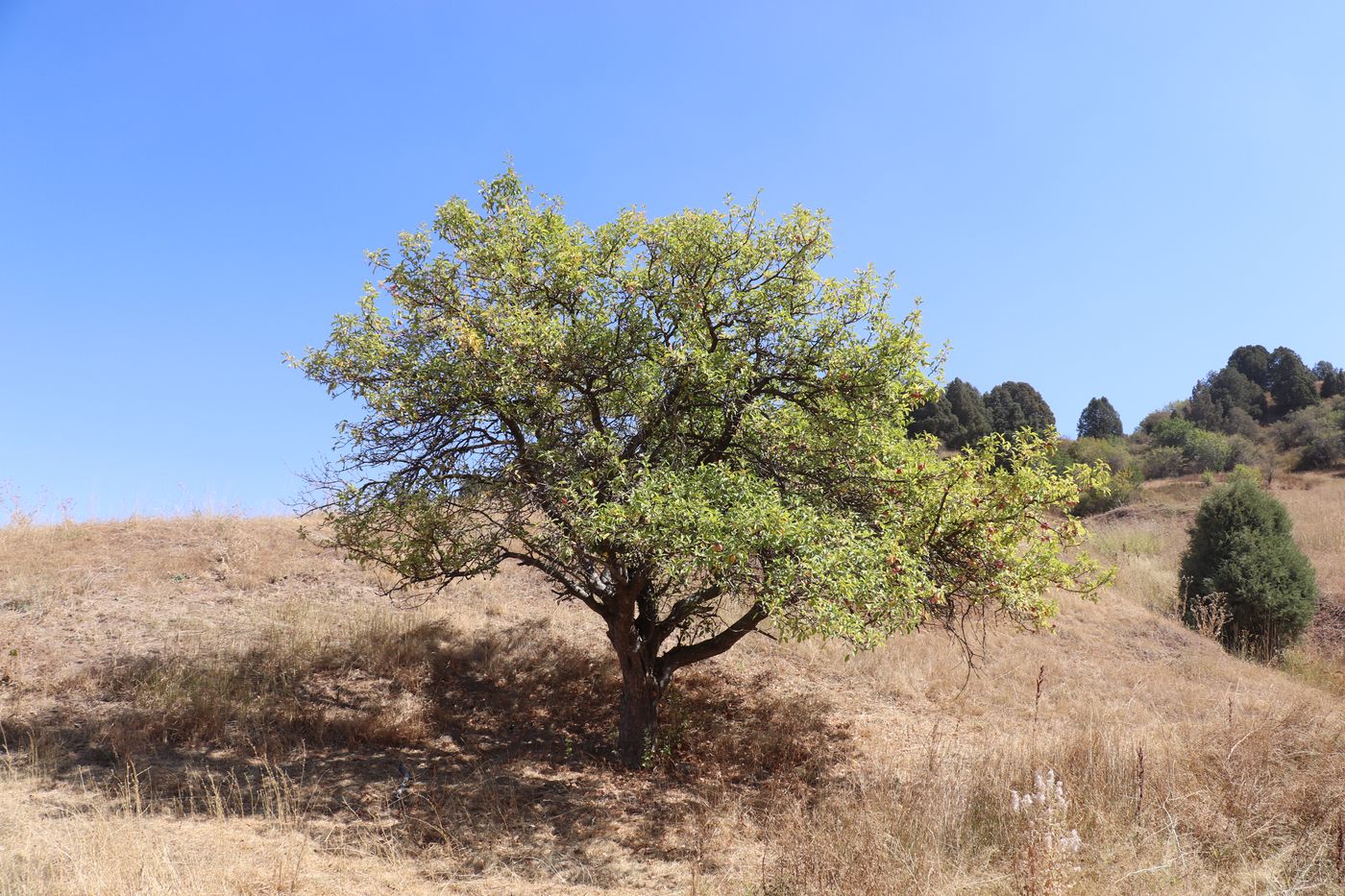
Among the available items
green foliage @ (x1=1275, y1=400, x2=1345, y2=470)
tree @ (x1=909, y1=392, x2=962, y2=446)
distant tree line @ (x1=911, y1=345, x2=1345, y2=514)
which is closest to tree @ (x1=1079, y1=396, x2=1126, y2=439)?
distant tree line @ (x1=911, y1=345, x2=1345, y2=514)

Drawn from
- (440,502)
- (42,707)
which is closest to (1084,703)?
(440,502)

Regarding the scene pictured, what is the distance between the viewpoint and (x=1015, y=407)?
5722cm

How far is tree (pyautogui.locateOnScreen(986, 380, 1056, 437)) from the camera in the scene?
56375 mm

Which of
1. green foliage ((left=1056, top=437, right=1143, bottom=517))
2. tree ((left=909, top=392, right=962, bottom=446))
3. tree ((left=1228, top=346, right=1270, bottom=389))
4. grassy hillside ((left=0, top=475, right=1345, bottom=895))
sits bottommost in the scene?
grassy hillside ((left=0, top=475, right=1345, bottom=895))

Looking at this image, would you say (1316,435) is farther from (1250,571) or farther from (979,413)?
(1250,571)

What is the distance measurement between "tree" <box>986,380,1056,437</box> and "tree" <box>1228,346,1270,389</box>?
70.1ft

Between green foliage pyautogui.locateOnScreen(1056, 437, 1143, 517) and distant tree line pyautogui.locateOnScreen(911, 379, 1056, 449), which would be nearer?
green foliage pyautogui.locateOnScreen(1056, 437, 1143, 517)

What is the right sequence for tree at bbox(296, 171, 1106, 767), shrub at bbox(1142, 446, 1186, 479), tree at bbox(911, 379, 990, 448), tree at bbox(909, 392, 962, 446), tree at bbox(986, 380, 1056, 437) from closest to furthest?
tree at bbox(296, 171, 1106, 767) < shrub at bbox(1142, 446, 1186, 479) < tree at bbox(909, 392, 962, 446) < tree at bbox(911, 379, 990, 448) < tree at bbox(986, 380, 1056, 437)

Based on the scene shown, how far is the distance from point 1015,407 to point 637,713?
5316 centimetres

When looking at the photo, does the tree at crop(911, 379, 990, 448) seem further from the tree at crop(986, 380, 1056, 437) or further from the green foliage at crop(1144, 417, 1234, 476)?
the green foliage at crop(1144, 417, 1234, 476)

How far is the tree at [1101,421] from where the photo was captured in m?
65.4

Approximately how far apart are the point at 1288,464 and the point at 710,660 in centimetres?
4989

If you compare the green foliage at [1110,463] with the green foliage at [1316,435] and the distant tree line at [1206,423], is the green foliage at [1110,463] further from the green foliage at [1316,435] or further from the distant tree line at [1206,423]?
the green foliage at [1316,435]

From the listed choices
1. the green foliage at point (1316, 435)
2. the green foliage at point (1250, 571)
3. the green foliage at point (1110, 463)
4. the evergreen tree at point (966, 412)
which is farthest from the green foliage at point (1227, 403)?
the green foliage at point (1250, 571)
